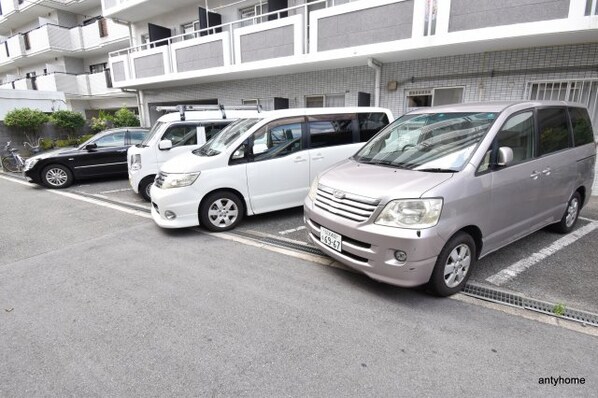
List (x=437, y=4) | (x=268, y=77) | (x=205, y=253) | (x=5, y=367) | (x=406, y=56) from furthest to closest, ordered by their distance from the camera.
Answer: (x=268, y=77) < (x=406, y=56) < (x=437, y=4) < (x=205, y=253) < (x=5, y=367)

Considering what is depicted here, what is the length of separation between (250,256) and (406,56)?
6.45m

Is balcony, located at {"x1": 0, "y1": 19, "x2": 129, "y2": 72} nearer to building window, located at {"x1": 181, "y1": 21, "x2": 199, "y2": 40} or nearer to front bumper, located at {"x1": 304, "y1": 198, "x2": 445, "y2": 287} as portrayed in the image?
building window, located at {"x1": 181, "y1": 21, "x2": 199, "y2": 40}

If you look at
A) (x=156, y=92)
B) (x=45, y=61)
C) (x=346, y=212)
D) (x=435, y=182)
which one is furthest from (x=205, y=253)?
(x=45, y=61)

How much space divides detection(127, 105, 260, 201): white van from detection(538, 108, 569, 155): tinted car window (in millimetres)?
4864

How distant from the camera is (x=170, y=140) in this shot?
6.73 metres

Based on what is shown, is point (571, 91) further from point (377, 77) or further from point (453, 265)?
point (453, 265)

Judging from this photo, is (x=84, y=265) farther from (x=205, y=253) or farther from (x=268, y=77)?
(x=268, y=77)

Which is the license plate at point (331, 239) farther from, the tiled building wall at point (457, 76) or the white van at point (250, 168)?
the tiled building wall at point (457, 76)

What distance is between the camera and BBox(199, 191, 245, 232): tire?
16.3ft

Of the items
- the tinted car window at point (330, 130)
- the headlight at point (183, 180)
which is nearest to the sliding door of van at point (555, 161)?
the tinted car window at point (330, 130)

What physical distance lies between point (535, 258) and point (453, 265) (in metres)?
1.62

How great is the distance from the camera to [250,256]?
165 inches

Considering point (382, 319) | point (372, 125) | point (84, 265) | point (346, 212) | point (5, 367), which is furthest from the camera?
point (372, 125)
